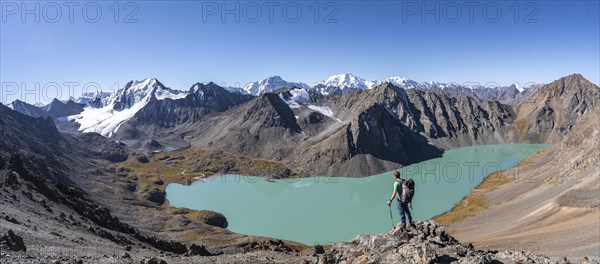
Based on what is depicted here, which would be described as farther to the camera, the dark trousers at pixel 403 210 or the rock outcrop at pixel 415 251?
the dark trousers at pixel 403 210

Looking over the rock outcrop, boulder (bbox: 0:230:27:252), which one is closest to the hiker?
the rock outcrop

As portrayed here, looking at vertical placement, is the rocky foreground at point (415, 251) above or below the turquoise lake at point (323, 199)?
above

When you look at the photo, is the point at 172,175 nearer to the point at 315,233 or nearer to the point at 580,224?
the point at 315,233

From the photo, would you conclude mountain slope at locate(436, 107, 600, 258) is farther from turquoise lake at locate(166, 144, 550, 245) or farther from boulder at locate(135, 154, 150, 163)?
boulder at locate(135, 154, 150, 163)

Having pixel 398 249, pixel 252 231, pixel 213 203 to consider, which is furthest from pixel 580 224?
pixel 213 203

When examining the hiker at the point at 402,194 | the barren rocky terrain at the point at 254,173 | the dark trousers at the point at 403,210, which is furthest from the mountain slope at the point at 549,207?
the hiker at the point at 402,194

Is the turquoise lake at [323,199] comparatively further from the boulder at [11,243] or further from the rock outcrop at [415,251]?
the boulder at [11,243]

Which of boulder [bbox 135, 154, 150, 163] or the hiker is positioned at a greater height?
boulder [bbox 135, 154, 150, 163]

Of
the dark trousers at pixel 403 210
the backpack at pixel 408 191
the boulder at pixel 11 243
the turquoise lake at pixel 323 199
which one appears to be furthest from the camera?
the turquoise lake at pixel 323 199
